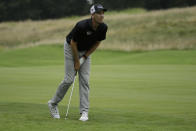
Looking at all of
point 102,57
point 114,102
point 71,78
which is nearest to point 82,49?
point 71,78

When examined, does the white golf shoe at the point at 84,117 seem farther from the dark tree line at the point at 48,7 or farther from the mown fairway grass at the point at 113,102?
the dark tree line at the point at 48,7

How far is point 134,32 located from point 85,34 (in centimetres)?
3812

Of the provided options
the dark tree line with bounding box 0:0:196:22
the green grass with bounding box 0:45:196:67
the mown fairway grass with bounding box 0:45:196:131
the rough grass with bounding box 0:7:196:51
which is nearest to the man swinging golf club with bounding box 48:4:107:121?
the mown fairway grass with bounding box 0:45:196:131

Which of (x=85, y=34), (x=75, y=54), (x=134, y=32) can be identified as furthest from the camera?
(x=134, y=32)

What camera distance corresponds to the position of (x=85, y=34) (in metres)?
8.08

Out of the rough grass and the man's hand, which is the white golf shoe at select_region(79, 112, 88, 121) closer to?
the man's hand

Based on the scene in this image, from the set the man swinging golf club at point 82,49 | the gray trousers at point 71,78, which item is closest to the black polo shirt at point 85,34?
the man swinging golf club at point 82,49

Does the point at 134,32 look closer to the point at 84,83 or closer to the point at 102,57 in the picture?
the point at 102,57

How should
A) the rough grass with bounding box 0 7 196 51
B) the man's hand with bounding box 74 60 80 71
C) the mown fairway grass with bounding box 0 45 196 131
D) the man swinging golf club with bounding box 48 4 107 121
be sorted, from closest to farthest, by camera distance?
the mown fairway grass with bounding box 0 45 196 131 < the man swinging golf club with bounding box 48 4 107 121 < the man's hand with bounding box 74 60 80 71 < the rough grass with bounding box 0 7 196 51

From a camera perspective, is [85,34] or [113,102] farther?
[113,102]

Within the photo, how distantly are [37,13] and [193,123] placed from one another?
84.2 metres

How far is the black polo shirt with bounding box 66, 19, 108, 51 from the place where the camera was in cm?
799

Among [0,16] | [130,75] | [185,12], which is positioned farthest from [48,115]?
[0,16]

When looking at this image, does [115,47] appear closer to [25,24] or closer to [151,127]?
[151,127]
